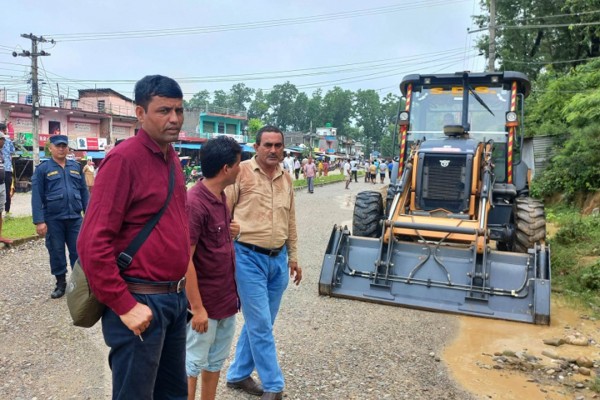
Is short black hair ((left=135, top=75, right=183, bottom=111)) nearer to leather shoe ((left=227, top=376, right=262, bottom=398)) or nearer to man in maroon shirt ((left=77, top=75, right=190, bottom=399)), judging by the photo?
man in maroon shirt ((left=77, top=75, right=190, bottom=399))

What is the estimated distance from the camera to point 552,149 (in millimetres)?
15750

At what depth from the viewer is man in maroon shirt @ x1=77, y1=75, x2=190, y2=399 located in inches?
75.0

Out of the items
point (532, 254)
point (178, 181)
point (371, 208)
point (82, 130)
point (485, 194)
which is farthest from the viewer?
point (82, 130)

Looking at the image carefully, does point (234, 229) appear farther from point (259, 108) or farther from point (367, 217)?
point (259, 108)

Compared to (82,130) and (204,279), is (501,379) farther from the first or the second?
(82,130)

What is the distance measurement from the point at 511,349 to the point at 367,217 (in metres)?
2.95

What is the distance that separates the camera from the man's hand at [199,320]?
2.59m

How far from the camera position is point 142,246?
2010mm

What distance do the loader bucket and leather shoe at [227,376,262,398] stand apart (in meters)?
2.34

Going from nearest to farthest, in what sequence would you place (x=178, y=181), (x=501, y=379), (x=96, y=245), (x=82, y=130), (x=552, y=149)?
(x=96, y=245)
(x=178, y=181)
(x=501, y=379)
(x=552, y=149)
(x=82, y=130)

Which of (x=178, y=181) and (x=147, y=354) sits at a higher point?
(x=178, y=181)

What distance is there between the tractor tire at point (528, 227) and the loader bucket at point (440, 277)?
3.36 ft

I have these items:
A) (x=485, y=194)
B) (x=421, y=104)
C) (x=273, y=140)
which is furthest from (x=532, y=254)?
(x=273, y=140)

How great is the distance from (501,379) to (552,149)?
44.8 feet
